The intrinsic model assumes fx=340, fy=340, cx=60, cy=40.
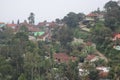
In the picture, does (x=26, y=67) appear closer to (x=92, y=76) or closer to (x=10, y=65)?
(x=10, y=65)

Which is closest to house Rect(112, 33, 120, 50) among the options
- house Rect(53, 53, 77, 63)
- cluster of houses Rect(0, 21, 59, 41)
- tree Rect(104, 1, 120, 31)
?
tree Rect(104, 1, 120, 31)

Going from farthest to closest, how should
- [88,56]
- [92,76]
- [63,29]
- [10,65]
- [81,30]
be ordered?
1. [81,30]
2. [63,29]
3. [88,56]
4. [10,65]
5. [92,76]

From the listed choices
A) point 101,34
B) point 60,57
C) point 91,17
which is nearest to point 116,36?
point 101,34

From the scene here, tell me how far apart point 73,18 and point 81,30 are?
8.02 ft

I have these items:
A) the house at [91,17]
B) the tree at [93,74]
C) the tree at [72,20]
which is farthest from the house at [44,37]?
the tree at [93,74]

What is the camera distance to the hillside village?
22.7 meters

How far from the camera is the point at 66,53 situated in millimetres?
29766

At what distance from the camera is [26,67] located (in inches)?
933

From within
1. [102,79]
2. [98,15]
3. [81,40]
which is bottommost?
[102,79]

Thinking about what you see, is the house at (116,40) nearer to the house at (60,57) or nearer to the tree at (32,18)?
the house at (60,57)

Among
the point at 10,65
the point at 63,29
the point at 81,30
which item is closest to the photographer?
the point at 10,65

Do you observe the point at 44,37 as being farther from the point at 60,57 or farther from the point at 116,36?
the point at 116,36

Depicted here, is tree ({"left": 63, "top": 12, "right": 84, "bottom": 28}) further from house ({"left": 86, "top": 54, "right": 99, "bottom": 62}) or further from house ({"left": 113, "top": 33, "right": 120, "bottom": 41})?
house ({"left": 86, "top": 54, "right": 99, "bottom": 62})

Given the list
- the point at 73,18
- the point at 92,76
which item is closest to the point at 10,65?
the point at 92,76
